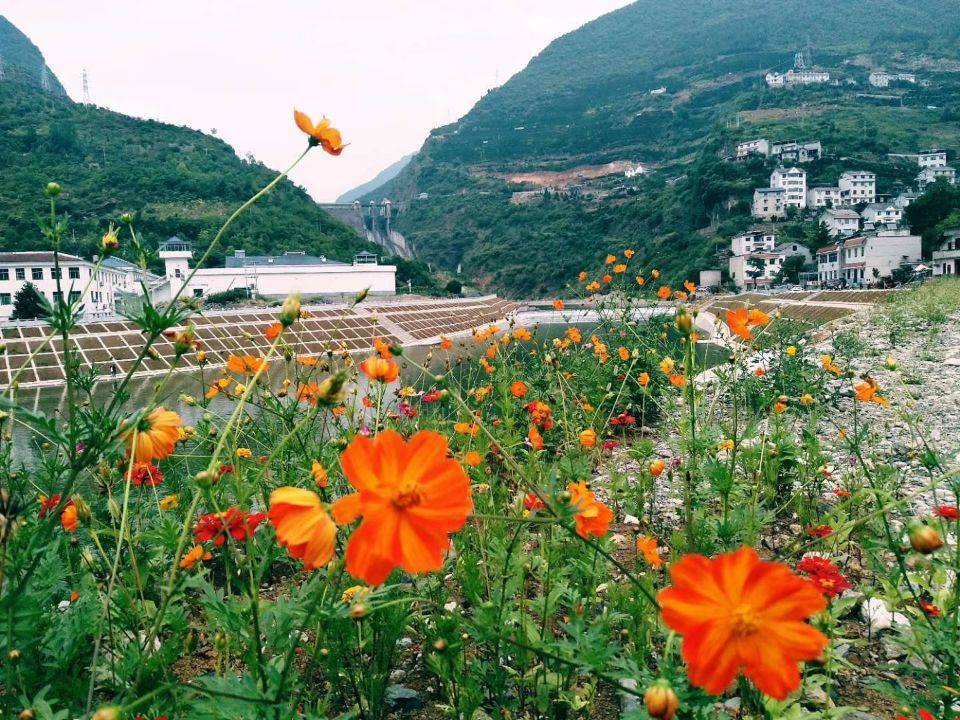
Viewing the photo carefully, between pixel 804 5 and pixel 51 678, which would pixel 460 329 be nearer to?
pixel 51 678

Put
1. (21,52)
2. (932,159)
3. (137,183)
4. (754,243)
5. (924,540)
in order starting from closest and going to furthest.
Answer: (924,540) → (754,243) → (137,183) → (932,159) → (21,52)

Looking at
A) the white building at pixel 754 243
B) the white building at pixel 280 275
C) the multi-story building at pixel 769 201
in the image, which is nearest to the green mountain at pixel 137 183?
the white building at pixel 280 275

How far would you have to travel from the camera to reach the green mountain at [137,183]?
34750 millimetres

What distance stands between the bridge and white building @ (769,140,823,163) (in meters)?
34.3

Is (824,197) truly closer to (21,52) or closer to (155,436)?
(155,436)

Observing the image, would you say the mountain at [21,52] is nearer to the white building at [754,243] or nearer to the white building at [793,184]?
the white building at [793,184]

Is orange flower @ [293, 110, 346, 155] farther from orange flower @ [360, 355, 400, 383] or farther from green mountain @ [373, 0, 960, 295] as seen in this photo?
green mountain @ [373, 0, 960, 295]

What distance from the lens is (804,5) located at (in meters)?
101

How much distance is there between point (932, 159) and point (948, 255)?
29.2 meters

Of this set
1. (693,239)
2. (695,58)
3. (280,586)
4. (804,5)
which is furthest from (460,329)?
(804,5)

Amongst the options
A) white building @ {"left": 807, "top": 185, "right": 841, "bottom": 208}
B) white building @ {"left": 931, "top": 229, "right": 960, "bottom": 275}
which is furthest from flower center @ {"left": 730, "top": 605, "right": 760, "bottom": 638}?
white building @ {"left": 807, "top": 185, "right": 841, "bottom": 208}

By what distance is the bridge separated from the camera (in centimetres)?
6384

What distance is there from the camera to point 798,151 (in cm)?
4853

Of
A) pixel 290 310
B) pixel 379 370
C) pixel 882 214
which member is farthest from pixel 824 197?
pixel 290 310
